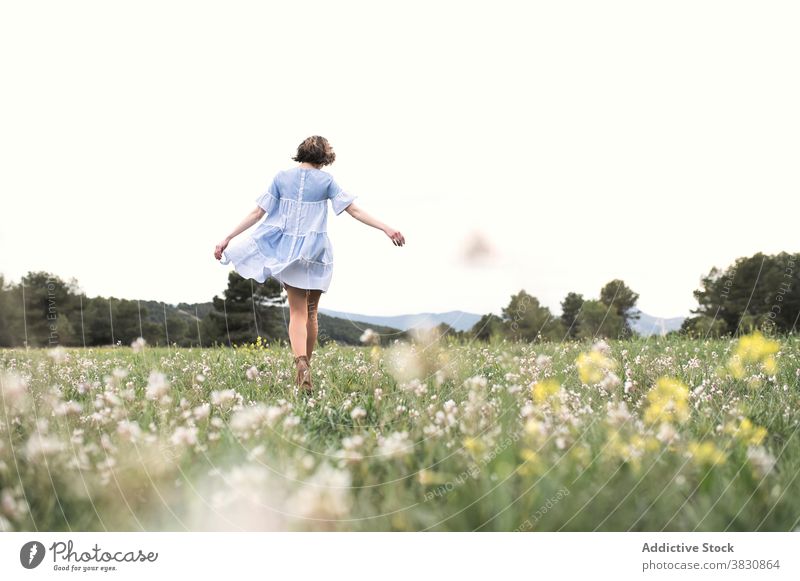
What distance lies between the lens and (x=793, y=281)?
3.94m

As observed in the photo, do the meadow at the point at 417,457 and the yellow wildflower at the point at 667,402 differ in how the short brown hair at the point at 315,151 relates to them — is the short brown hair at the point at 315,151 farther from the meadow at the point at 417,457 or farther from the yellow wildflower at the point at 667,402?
the yellow wildflower at the point at 667,402

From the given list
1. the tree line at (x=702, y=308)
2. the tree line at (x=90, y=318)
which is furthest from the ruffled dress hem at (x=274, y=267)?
the tree line at (x=702, y=308)

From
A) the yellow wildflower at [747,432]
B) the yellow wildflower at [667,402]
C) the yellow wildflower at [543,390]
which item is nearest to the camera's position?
the yellow wildflower at [747,432]

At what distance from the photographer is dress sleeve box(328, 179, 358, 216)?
4709mm

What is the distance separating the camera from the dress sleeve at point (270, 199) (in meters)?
4.83

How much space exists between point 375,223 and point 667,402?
2216mm

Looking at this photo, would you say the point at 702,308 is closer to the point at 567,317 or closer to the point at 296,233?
the point at 567,317

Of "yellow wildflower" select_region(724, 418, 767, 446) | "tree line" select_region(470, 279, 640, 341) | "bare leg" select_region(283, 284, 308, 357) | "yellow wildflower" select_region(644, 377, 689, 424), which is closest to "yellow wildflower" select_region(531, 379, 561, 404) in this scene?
"tree line" select_region(470, 279, 640, 341)

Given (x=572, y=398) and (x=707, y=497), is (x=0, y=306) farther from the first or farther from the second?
(x=707, y=497)

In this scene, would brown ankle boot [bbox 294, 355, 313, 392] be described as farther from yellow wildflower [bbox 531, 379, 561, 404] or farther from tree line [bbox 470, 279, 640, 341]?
yellow wildflower [bbox 531, 379, 561, 404]

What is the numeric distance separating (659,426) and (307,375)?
2828mm
